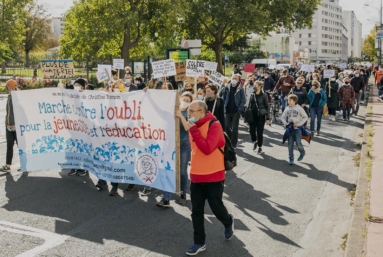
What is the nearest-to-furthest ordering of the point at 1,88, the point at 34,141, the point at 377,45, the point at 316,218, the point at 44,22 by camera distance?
the point at 316,218, the point at 34,141, the point at 1,88, the point at 377,45, the point at 44,22

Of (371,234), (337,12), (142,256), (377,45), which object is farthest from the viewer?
(337,12)

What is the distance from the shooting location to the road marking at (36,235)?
228 inches

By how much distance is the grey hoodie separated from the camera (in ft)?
34.8

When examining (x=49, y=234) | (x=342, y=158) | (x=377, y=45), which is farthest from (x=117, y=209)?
(x=377, y=45)

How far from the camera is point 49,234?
637 centimetres

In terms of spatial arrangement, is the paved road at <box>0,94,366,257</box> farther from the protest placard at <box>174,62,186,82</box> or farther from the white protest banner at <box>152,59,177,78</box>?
the protest placard at <box>174,62,186,82</box>

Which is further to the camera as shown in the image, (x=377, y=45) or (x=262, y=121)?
(x=377, y=45)

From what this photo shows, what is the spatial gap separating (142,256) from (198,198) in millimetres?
978

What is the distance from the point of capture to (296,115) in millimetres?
10641

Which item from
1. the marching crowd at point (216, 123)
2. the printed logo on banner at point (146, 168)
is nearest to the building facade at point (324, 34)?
A: the marching crowd at point (216, 123)

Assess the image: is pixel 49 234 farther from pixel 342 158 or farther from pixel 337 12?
pixel 337 12

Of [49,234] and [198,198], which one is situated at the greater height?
[198,198]

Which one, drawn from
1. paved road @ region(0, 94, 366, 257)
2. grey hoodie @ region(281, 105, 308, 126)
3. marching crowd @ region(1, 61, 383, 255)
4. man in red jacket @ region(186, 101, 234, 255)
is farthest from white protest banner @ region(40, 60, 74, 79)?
man in red jacket @ region(186, 101, 234, 255)

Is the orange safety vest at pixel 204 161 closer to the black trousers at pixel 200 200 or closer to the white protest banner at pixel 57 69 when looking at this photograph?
the black trousers at pixel 200 200
